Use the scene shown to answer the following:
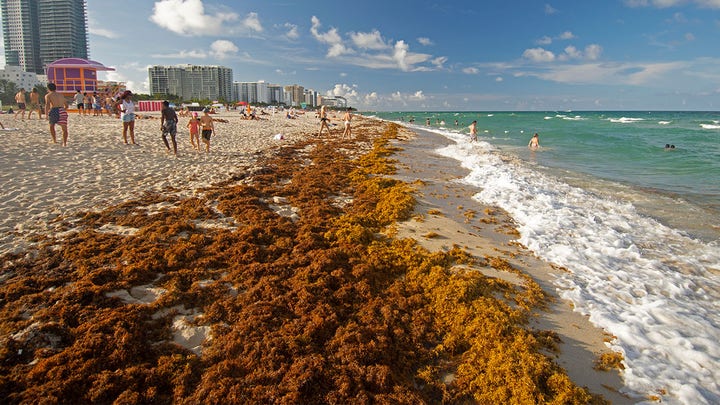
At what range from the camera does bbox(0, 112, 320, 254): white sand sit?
5492mm

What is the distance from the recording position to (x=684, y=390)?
2625mm

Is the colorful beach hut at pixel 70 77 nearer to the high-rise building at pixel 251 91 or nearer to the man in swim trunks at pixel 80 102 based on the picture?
the man in swim trunks at pixel 80 102

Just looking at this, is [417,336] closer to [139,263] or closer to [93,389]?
[93,389]

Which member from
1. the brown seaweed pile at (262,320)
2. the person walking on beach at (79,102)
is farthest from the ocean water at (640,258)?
the person walking on beach at (79,102)

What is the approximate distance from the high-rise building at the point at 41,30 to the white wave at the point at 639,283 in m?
148

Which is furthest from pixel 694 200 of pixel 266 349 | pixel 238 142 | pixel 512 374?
pixel 238 142

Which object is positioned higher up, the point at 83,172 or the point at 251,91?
the point at 251,91

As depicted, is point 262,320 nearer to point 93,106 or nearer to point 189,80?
point 93,106

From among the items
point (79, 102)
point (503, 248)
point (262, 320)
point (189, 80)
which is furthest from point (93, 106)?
point (189, 80)

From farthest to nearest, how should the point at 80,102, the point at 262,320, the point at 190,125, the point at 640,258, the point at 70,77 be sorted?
the point at 70,77
the point at 80,102
the point at 190,125
the point at 640,258
the point at 262,320

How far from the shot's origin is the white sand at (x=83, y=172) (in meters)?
5.49

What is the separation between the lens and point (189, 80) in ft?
401

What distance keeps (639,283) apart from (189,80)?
464ft

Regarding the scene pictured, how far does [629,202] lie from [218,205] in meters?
9.37
